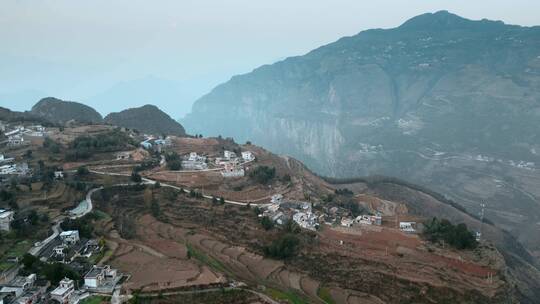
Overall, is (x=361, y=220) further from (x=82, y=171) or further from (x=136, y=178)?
(x=82, y=171)

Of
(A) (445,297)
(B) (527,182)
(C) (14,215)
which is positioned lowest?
(B) (527,182)

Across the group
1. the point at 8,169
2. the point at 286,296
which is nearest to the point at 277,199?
the point at 286,296

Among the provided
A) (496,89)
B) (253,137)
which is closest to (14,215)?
(496,89)

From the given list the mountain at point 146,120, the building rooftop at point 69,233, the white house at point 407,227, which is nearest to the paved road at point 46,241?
the building rooftop at point 69,233

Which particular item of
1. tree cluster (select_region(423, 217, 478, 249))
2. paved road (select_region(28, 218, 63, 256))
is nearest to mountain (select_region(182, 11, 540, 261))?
tree cluster (select_region(423, 217, 478, 249))

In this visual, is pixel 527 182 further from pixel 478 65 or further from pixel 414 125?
pixel 478 65

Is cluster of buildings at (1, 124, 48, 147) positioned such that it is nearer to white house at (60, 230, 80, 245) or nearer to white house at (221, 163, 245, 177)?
white house at (221, 163, 245, 177)
